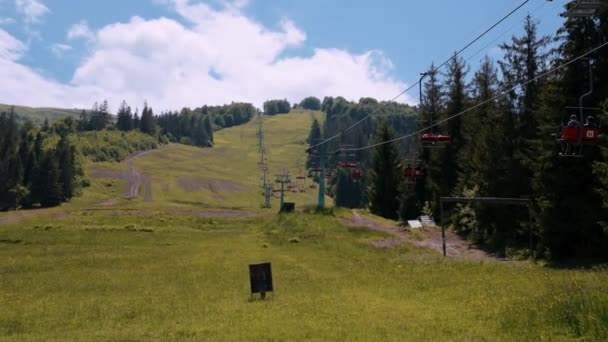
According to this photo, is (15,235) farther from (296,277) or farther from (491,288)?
(491,288)

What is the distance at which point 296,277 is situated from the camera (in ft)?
92.1

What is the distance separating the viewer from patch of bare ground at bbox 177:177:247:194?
170000mm

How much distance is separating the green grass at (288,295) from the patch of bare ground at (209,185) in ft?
400

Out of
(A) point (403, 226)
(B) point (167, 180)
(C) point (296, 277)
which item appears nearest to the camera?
(C) point (296, 277)

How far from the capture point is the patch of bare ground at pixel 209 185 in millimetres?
170000

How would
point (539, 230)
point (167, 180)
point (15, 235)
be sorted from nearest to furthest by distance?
1. point (539, 230)
2. point (15, 235)
3. point (167, 180)

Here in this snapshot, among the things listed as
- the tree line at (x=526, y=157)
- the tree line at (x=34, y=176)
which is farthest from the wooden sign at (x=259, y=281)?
the tree line at (x=34, y=176)

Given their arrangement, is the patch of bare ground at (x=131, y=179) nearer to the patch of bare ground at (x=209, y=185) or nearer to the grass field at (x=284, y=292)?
the patch of bare ground at (x=209, y=185)

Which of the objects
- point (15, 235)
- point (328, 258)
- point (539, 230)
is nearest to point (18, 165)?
point (15, 235)

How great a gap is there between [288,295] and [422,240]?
Answer: 2879 cm

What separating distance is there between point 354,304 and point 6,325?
1097 cm

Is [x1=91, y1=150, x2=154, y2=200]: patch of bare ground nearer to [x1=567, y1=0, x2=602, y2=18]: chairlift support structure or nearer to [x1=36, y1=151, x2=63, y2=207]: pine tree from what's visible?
[x1=36, y1=151, x2=63, y2=207]: pine tree

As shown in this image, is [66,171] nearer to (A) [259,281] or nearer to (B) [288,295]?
(B) [288,295]

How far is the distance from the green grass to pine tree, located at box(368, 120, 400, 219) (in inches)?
1306
